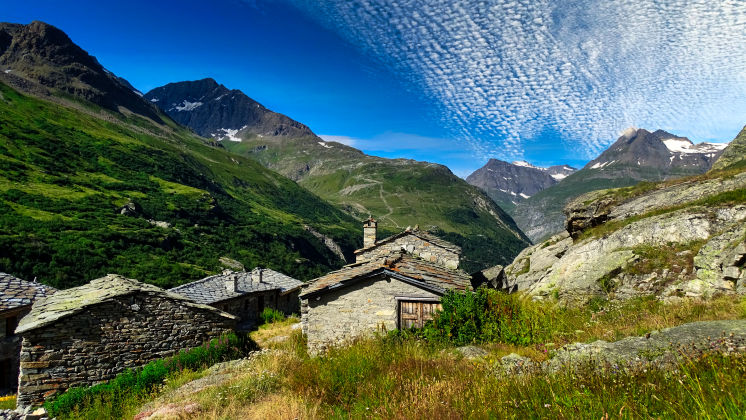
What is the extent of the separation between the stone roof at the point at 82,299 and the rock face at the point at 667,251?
16014 mm

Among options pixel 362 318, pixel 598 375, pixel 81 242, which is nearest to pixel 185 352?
pixel 362 318

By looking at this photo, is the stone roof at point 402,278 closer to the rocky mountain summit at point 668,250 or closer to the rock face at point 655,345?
the rocky mountain summit at point 668,250

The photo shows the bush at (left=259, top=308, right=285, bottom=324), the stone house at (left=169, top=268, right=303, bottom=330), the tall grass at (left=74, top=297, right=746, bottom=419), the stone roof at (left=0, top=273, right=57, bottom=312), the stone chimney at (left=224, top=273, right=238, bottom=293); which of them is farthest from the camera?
the bush at (left=259, top=308, right=285, bottom=324)

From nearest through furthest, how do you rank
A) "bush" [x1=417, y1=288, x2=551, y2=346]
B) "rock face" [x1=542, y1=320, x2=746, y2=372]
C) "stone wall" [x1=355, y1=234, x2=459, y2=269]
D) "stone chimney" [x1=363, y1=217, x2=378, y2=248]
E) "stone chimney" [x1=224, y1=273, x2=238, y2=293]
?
"rock face" [x1=542, y1=320, x2=746, y2=372] < "bush" [x1=417, y1=288, x2=551, y2=346] < "stone wall" [x1=355, y1=234, x2=459, y2=269] < "stone chimney" [x1=224, y1=273, x2=238, y2=293] < "stone chimney" [x1=363, y1=217, x2=378, y2=248]

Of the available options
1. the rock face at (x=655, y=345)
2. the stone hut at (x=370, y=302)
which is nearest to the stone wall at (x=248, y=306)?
the stone hut at (x=370, y=302)

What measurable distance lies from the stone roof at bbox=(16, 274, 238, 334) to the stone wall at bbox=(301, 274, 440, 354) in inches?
189

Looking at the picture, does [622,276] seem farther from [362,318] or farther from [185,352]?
[185,352]

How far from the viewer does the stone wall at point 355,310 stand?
45.9ft

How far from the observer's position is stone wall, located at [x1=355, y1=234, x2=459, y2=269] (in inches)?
1007

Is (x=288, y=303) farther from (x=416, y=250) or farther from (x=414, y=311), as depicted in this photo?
(x=414, y=311)

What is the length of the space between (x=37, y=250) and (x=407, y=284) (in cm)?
6749

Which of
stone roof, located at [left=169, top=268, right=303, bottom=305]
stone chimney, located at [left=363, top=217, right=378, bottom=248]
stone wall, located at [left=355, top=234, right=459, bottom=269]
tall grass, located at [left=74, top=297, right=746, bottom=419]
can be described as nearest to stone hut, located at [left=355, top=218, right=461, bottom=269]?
stone wall, located at [left=355, top=234, right=459, bottom=269]

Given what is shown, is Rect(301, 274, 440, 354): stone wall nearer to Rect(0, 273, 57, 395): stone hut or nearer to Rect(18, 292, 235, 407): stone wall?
Rect(18, 292, 235, 407): stone wall

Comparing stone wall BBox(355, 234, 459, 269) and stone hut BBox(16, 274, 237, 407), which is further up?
stone wall BBox(355, 234, 459, 269)
